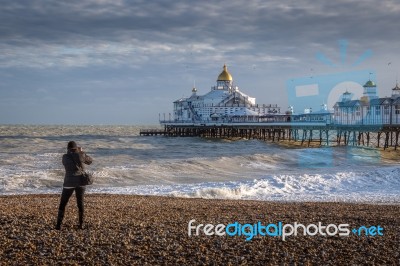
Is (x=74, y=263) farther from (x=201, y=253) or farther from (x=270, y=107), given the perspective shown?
(x=270, y=107)

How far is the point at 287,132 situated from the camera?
68.6 meters

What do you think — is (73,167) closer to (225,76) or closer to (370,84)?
(370,84)

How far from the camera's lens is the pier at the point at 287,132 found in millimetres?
50875

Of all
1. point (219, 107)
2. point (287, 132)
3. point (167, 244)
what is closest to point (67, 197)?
point (167, 244)

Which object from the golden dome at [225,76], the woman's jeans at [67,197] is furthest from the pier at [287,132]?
the woman's jeans at [67,197]

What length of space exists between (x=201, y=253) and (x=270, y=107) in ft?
242

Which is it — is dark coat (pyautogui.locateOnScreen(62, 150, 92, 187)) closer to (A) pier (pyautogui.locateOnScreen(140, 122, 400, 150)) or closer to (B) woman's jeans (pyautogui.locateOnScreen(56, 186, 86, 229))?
(B) woman's jeans (pyautogui.locateOnScreen(56, 186, 86, 229))

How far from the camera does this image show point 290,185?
1981 cm

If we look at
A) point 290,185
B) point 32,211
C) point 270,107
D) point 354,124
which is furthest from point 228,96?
point 32,211

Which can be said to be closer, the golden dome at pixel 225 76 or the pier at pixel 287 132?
the pier at pixel 287 132

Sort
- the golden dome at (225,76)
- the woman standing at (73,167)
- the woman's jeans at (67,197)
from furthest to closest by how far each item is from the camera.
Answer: the golden dome at (225,76), the woman's jeans at (67,197), the woman standing at (73,167)

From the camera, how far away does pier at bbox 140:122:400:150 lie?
2003 inches

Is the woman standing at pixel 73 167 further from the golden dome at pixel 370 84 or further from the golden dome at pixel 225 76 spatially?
the golden dome at pixel 225 76

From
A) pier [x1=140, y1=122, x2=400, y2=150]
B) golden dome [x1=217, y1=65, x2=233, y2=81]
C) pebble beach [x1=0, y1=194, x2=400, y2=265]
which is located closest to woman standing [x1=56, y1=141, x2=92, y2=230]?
pebble beach [x1=0, y1=194, x2=400, y2=265]
